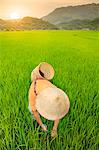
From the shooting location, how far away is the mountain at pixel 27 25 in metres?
2.66

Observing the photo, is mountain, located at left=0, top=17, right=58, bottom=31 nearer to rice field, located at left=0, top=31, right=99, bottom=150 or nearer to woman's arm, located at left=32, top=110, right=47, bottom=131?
rice field, located at left=0, top=31, right=99, bottom=150

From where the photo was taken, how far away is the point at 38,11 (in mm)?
2576

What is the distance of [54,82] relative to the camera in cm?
203

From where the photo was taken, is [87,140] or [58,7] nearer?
[87,140]

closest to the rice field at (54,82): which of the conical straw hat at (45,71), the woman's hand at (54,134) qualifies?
the woman's hand at (54,134)

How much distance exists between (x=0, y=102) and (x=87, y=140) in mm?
477

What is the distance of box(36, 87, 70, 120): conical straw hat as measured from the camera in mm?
1476

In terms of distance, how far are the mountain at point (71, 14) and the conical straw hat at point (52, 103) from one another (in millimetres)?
1060

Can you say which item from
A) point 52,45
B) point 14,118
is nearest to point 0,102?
point 14,118

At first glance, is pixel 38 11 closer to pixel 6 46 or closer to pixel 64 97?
pixel 6 46

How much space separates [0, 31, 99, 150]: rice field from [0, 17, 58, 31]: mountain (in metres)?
0.04

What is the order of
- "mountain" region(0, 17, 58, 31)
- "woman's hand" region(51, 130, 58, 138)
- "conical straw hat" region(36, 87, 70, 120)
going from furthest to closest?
1. "mountain" region(0, 17, 58, 31)
2. "woman's hand" region(51, 130, 58, 138)
3. "conical straw hat" region(36, 87, 70, 120)

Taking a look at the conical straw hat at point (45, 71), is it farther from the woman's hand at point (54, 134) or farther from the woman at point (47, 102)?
the woman's hand at point (54, 134)

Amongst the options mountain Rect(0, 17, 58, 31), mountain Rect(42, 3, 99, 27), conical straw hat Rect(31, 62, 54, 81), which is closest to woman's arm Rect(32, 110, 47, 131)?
conical straw hat Rect(31, 62, 54, 81)
